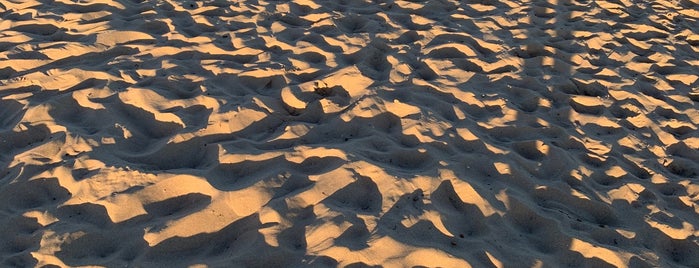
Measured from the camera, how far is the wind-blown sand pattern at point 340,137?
2723mm

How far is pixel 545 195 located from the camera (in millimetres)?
3156

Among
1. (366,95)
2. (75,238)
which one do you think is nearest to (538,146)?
(366,95)

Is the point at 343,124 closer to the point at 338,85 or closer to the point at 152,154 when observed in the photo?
the point at 338,85

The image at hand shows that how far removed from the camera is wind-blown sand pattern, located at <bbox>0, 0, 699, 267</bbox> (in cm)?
272

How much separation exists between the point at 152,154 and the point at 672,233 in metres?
2.69

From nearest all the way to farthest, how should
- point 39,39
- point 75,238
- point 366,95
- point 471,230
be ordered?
point 75,238 → point 471,230 → point 366,95 → point 39,39

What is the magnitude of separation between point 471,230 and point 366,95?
1209mm

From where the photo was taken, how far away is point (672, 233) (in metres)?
3.03

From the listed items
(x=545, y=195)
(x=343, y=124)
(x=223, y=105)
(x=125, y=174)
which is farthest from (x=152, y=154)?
(x=545, y=195)

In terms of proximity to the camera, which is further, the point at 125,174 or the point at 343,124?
the point at 343,124

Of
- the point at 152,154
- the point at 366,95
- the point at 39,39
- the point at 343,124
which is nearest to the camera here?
the point at 152,154

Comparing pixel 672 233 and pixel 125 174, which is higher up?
pixel 125 174

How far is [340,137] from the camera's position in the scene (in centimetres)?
340

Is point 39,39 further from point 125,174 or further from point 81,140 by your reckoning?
point 125,174
